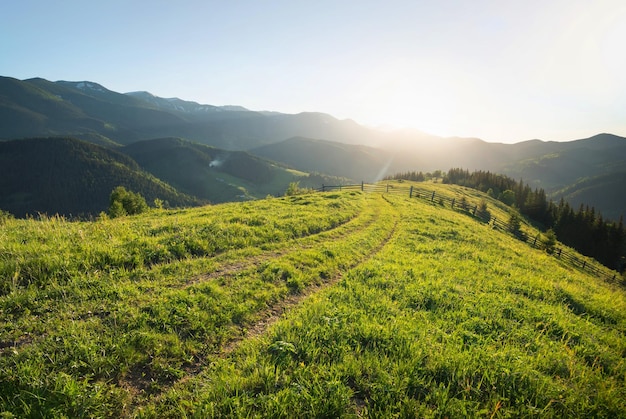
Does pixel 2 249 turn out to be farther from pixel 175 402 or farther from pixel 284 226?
pixel 284 226

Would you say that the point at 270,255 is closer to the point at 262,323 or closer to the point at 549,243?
the point at 262,323

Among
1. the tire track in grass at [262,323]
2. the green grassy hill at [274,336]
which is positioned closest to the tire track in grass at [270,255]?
the green grassy hill at [274,336]

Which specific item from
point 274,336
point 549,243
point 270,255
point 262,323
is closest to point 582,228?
point 549,243

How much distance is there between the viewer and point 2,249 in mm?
8531

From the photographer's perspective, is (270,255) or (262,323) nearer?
(262,323)

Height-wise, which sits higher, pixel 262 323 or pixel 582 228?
pixel 262 323

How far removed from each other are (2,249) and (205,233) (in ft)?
21.4

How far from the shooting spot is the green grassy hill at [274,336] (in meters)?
4.84

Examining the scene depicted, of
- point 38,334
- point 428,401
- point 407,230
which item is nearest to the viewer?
point 428,401

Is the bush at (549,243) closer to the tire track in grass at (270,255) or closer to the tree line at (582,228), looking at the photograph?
the tire track in grass at (270,255)

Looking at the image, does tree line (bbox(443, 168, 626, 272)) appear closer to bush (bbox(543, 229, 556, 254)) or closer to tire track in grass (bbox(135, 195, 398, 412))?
bush (bbox(543, 229, 556, 254))

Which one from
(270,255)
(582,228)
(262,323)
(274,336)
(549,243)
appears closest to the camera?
(274,336)

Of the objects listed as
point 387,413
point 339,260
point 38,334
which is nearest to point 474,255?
point 339,260

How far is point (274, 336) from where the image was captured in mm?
6570
